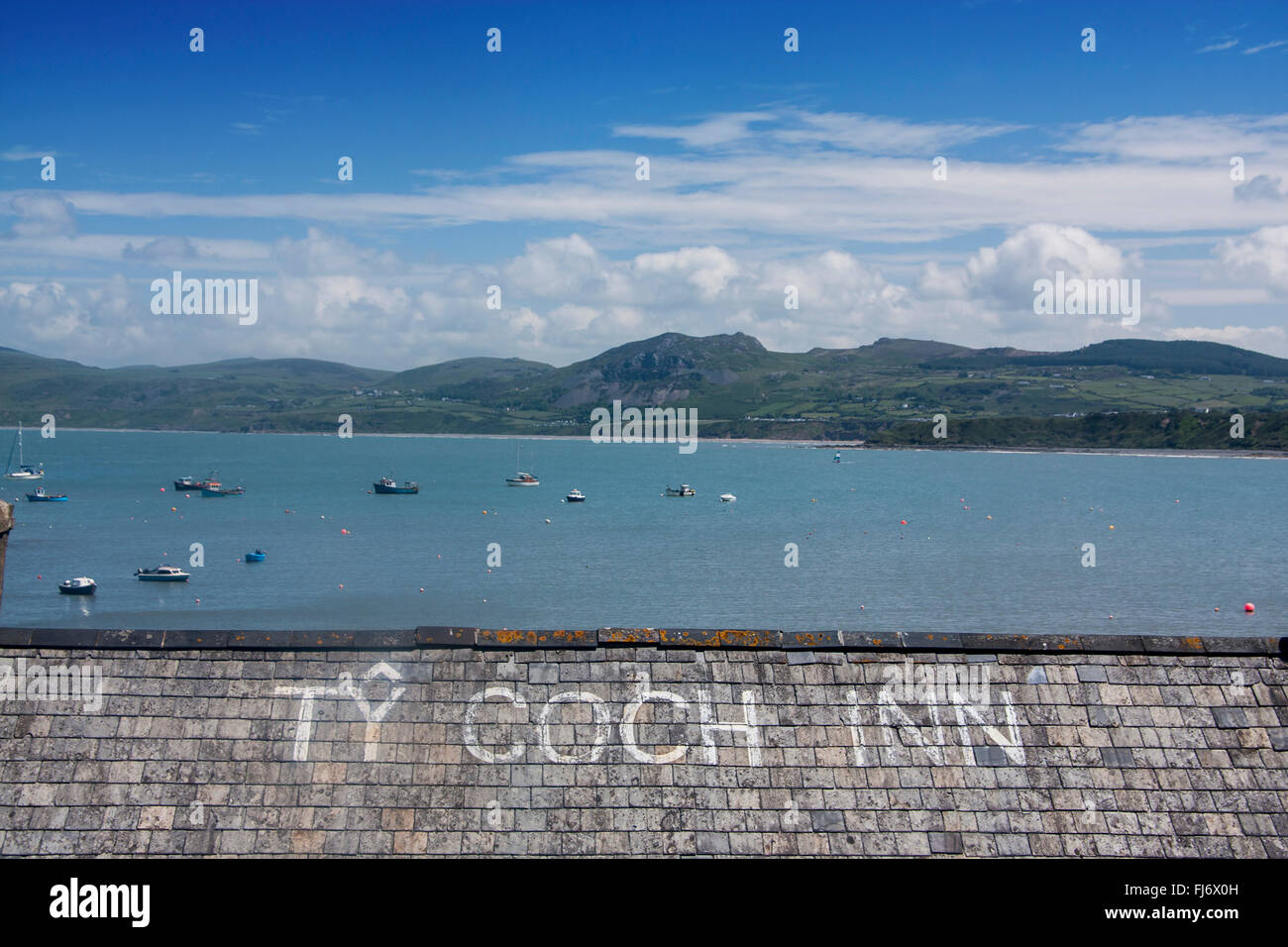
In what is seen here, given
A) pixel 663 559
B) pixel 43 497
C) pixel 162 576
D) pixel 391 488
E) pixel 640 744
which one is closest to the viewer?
pixel 640 744

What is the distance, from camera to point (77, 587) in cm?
7156

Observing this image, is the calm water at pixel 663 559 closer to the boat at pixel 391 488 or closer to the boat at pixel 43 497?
the boat at pixel 43 497

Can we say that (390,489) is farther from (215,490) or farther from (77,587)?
(77,587)

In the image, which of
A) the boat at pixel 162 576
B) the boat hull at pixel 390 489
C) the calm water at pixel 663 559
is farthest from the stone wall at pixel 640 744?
the boat hull at pixel 390 489

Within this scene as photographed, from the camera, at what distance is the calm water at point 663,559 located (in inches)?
2621

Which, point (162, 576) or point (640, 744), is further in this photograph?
point (162, 576)

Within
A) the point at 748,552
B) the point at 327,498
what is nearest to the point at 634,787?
the point at 748,552

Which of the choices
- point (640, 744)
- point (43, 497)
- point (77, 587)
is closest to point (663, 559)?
point (77, 587)

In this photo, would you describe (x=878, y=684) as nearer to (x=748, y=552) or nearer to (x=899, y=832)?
(x=899, y=832)

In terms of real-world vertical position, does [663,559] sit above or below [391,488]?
below

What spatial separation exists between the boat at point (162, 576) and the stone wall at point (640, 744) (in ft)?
228

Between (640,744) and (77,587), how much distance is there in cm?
7147

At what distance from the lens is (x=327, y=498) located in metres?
145

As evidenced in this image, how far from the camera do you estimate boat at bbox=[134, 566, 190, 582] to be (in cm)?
7550
